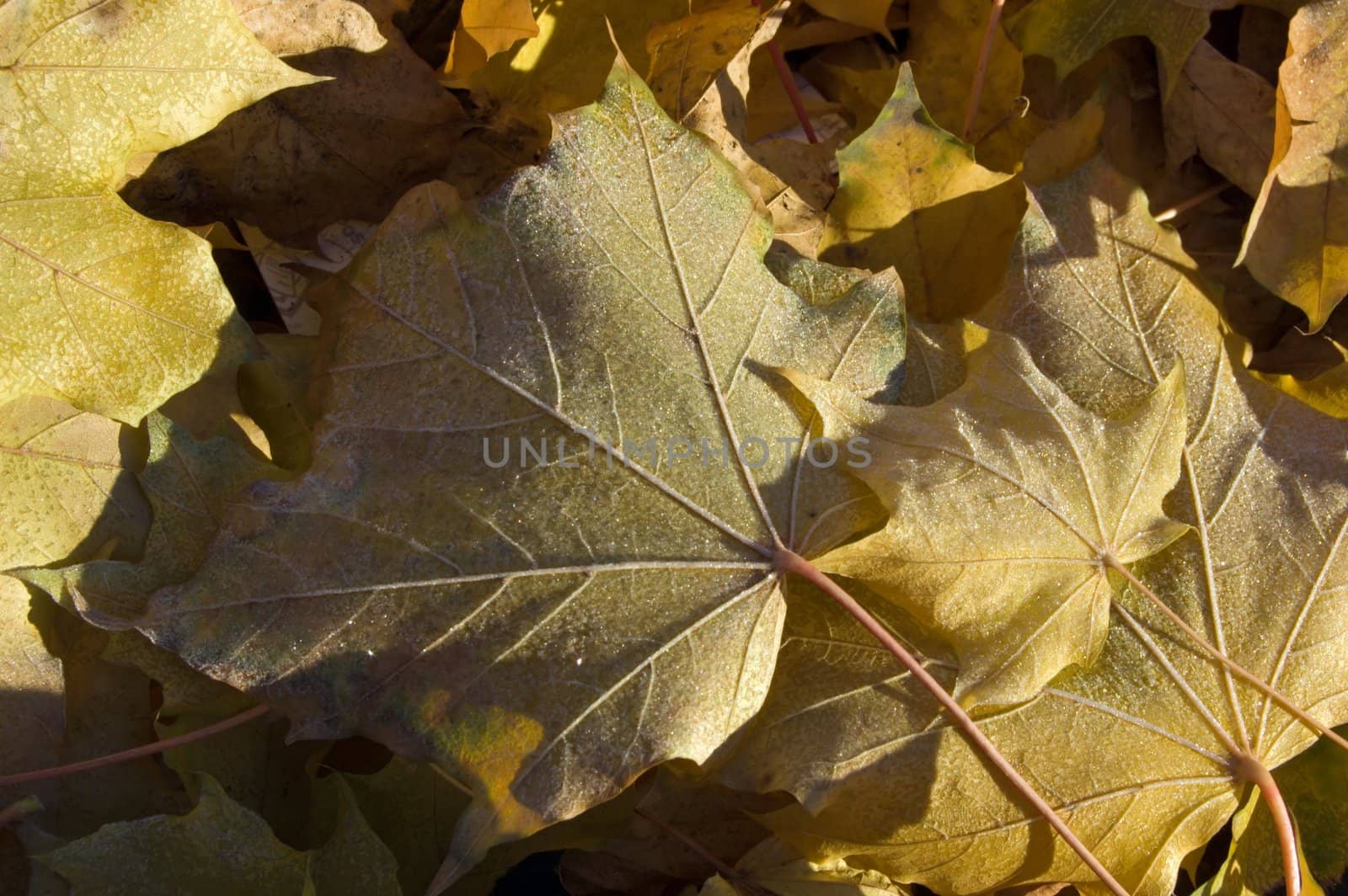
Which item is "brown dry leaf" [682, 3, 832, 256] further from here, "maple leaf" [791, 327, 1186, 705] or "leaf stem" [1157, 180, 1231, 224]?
"leaf stem" [1157, 180, 1231, 224]

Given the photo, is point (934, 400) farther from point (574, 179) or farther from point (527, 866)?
point (527, 866)

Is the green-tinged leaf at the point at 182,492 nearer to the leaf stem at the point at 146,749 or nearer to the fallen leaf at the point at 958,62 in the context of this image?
the leaf stem at the point at 146,749

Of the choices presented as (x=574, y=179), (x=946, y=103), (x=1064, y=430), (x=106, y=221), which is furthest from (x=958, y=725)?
(x=106, y=221)

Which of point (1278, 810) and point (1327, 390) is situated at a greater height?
point (1327, 390)

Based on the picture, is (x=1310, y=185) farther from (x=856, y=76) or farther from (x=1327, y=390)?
(x=856, y=76)

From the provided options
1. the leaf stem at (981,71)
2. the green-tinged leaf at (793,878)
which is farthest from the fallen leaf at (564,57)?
the green-tinged leaf at (793,878)

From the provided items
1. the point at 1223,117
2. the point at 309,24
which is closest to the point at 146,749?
the point at 309,24
